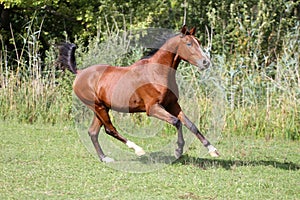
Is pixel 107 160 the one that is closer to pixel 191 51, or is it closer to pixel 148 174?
pixel 148 174

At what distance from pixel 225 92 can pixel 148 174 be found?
448 centimetres

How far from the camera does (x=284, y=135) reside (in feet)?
36.0

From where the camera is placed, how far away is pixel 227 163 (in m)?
→ 8.47

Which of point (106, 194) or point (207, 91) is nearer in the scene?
point (106, 194)

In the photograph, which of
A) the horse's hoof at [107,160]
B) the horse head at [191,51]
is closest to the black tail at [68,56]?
the horse's hoof at [107,160]

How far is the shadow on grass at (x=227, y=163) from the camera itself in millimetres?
8227


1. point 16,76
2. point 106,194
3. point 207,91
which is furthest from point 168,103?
point 16,76

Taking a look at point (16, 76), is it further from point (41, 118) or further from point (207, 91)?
point (207, 91)

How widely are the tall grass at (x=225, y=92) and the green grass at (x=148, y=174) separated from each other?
40.4 inches

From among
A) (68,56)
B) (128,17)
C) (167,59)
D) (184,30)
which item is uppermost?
(184,30)

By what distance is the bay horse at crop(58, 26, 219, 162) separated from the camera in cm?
765

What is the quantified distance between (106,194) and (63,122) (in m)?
5.55

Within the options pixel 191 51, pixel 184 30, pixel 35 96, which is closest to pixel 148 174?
pixel 191 51

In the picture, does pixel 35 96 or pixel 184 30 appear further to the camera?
pixel 35 96
